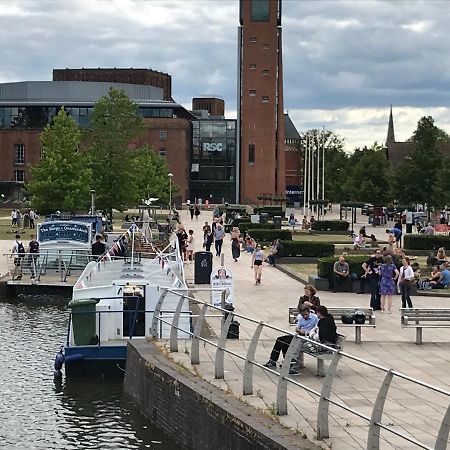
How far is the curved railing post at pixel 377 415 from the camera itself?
11406 mm

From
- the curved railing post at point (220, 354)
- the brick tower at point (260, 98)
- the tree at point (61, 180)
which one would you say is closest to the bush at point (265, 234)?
the tree at point (61, 180)

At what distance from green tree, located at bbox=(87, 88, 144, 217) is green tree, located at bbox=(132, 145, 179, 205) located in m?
8.87

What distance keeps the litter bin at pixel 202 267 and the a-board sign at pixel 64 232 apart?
654 cm

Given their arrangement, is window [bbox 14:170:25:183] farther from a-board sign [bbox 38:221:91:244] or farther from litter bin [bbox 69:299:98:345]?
litter bin [bbox 69:299:98:345]

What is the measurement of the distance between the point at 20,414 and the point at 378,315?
36.0 feet

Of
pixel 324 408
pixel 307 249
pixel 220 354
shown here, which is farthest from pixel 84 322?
pixel 307 249

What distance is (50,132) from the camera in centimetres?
7300

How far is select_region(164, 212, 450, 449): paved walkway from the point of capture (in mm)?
12594

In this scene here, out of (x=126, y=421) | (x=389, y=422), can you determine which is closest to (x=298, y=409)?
(x=389, y=422)

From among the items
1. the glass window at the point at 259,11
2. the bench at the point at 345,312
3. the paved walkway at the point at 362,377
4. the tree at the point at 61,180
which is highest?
the glass window at the point at 259,11

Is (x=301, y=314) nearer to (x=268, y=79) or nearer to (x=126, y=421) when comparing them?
(x=126, y=421)

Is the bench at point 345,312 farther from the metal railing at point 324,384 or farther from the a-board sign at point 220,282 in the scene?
the a-board sign at point 220,282

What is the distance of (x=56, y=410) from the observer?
19406 mm

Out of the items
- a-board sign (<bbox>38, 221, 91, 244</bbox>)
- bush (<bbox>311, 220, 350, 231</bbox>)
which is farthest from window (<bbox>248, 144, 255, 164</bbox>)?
a-board sign (<bbox>38, 221, 91, 244</bbox>)
